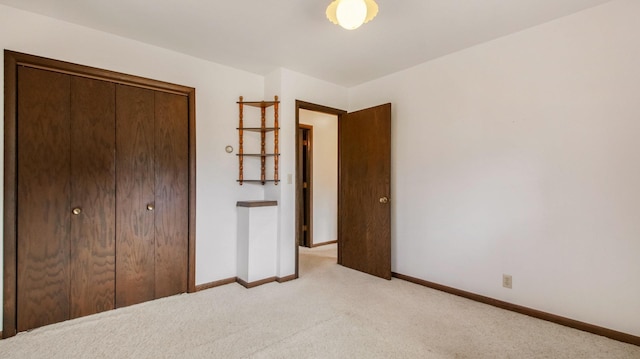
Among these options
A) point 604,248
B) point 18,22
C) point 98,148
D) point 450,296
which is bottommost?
point 450,296

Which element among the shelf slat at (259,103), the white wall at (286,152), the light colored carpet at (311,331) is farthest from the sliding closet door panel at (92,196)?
the white wall at (286,152)

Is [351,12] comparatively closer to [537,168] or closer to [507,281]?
[537,168]

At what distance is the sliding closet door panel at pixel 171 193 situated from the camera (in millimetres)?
2738

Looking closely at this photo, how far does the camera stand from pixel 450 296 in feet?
9.17

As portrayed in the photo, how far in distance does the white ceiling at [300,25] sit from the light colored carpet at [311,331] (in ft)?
7.81

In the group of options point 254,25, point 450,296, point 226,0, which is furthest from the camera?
point 450,296

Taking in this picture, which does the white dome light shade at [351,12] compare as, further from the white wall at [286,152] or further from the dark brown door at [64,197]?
the dark brown door at [64,197]

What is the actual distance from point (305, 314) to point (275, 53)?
2.46 metres

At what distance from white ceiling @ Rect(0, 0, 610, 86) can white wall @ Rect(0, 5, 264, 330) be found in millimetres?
106

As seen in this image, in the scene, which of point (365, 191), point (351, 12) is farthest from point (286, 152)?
point (351, 12)

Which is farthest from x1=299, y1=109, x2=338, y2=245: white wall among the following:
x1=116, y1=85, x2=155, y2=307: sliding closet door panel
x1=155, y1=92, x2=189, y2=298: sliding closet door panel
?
x1=116, y1=85, x2=155, y2=307: sliding closet door panel

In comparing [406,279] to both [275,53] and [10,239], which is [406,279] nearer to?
[275,53]

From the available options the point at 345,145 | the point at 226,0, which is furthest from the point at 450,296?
the point at 226,0

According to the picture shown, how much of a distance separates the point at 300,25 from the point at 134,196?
210 centimetres
